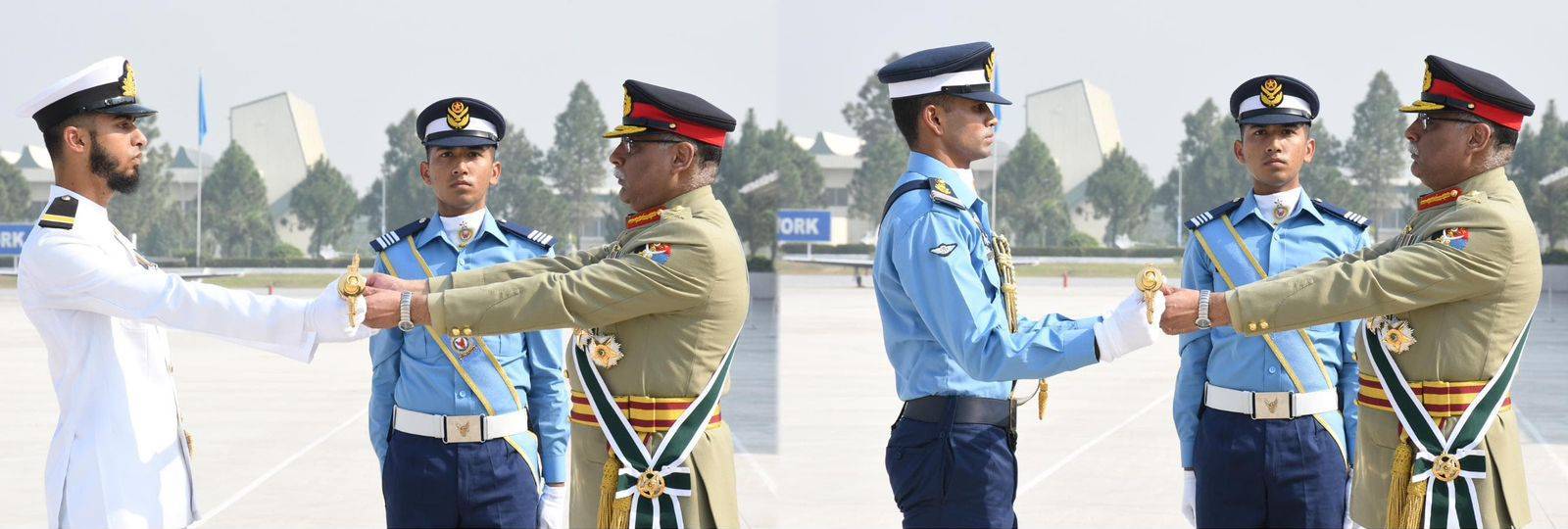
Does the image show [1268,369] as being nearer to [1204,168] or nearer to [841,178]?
[841,178]

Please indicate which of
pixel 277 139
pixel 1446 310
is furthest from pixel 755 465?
pixel 277 139

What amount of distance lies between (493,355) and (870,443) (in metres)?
6.13

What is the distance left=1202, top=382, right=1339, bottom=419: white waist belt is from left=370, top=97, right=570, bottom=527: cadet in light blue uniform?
226 centimetres

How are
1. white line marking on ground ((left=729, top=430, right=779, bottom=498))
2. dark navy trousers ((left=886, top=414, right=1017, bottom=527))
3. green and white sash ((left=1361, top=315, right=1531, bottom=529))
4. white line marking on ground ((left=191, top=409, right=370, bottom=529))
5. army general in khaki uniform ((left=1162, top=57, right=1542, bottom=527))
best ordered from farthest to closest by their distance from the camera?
white line marking on ground ((left=729, top=430, right=779, bottom=498)) → white line marking on ground ((left=191, top=409, right=370, bottom=529)) → green and white sash ((left=1361, top=315, right=1531, bottom=529)) → army general in khaki uniform ((left=1162, top=57, right=1542, bottom=527)) → dark navy trousers ((left=886, top=414, right=1017, bottom=527))

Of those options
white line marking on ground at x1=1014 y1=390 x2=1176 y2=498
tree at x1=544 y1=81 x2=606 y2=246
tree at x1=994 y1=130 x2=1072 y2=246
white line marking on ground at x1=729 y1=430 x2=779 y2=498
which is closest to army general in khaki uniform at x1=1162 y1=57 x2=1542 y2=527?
white line marking on ground at x1=1014 y1=390 x2=1176 y2=498

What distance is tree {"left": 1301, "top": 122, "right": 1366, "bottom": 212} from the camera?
66.5 m

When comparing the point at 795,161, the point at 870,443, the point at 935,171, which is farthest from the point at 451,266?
the point at 795,161

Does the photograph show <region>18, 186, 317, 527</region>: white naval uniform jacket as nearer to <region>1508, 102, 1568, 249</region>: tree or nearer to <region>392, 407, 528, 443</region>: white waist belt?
<region>392, 407, 528, 443</region>: white waist belt

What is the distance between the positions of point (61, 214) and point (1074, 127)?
91663 mm

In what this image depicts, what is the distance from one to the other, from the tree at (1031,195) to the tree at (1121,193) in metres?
3.75

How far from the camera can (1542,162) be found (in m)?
51.0

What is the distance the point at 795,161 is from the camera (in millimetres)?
41156

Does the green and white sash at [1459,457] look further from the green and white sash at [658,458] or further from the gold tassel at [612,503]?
the gold tassel at [612,503]

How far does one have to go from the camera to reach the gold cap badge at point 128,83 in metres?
3.91
